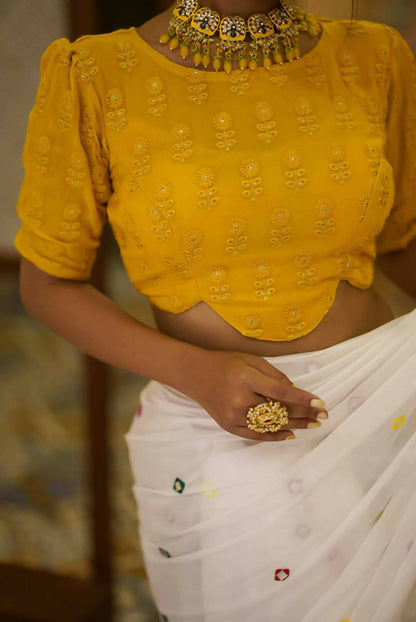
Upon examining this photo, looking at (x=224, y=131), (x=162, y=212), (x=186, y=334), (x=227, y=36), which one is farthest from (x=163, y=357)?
(x=227, y=36)

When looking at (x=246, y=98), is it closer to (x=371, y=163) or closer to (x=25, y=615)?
(x=371, y=163)

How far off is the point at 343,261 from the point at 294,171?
0.14m

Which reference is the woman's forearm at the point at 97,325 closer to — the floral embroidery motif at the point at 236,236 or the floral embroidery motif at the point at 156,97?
the floral embroidery motif at the point at 236,236

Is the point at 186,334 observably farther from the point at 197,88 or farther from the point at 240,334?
the point at 197,88

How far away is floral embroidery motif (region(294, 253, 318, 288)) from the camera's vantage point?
0.91m

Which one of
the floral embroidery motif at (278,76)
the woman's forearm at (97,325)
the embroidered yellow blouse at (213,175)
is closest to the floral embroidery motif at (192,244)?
the embroidered yellow blouse at (213,175)

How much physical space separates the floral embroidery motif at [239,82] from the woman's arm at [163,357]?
0.31 metres

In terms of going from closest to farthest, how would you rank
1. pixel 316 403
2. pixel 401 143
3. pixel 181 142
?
pixel 316 403, pixel 181 142, pixel 401 143

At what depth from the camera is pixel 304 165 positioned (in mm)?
878

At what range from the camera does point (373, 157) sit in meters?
0.91

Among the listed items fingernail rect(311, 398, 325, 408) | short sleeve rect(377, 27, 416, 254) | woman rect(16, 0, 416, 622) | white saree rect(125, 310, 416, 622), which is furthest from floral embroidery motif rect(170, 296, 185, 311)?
short sleeve rect(377, 27, 416, 254)

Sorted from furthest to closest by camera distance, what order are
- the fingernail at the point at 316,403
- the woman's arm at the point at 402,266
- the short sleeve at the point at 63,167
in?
the woman's arm at the point at 402,266, the short sleeve at the point at 63,167, the fingernail at the point at 316,403

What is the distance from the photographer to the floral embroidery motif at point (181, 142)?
2.87 ft

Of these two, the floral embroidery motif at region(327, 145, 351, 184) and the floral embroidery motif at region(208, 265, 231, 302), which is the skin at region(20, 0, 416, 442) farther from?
the floral embroidery motif at region(327, 145, 351, 184)
